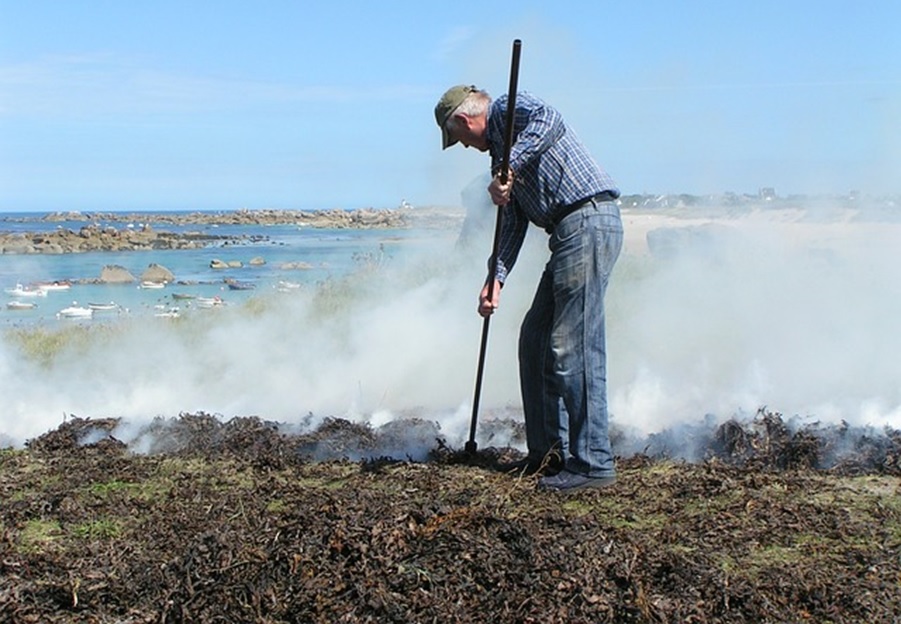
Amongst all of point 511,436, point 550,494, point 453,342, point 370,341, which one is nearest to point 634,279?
point 453,342

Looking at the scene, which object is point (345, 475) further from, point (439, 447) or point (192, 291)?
point (192, 291)

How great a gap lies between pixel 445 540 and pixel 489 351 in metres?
6.03

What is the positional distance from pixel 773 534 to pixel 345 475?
7.42 ft

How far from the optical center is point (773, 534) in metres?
4.43

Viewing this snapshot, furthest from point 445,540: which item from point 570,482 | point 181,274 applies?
point 181,274

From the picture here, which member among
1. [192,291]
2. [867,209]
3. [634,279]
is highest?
[867,209]

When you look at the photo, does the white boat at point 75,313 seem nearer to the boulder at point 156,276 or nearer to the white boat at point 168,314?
the white boat at point 168,314

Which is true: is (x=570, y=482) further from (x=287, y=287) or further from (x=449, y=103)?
(x=287, y=287)

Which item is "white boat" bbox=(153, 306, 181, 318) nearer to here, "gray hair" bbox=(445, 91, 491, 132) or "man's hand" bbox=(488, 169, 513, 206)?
"gray hair" bbox=(445, 91, 491, 132)

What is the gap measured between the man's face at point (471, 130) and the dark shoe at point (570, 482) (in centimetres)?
167

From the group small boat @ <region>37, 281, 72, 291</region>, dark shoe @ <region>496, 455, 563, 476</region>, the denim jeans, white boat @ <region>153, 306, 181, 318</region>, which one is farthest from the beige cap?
small boat @ <region>37, 281, 72, 291</region>

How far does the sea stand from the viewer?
57.9ft

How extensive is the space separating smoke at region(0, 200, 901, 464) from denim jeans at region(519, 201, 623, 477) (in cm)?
177

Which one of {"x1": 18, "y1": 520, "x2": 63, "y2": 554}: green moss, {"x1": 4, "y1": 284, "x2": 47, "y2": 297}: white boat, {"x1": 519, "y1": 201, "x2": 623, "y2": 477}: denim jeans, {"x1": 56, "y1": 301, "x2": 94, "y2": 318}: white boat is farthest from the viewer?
{"x1": 4, "y1": 284, "x2": 47, "y2": 297}: white boat
